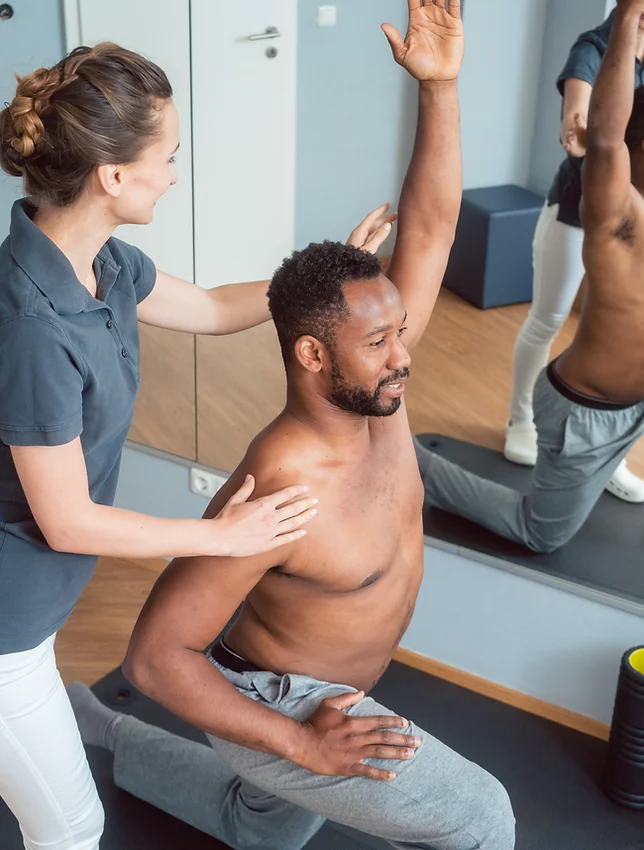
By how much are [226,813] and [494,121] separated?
1.81 metres

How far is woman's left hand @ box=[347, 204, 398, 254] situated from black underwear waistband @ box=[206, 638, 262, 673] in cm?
73

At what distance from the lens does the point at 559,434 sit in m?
2.64

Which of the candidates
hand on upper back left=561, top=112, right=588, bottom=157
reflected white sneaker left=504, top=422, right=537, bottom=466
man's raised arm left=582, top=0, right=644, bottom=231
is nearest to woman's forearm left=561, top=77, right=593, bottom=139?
hand on upper back left=561, top=112, right=588, bottom=157

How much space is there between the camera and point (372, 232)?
181cm

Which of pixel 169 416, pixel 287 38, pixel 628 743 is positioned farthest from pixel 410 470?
pixel 169 416

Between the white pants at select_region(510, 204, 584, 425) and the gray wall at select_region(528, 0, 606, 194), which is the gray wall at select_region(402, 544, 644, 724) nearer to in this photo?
the white pants at select_region(510, 204, 584, 425)

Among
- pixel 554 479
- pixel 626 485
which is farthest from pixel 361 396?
pixel 626 485

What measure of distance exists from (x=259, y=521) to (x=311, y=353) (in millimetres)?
256

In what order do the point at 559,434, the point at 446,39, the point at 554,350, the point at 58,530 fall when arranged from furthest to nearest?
the point at 554,350 → the point at 559,434 → the point at 446,39 → the point at 58,530

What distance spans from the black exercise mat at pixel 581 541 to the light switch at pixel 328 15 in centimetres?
122

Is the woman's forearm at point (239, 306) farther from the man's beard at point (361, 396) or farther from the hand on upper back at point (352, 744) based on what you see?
the hand on upper back at point (352, 744)

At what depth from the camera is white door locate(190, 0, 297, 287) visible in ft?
9.05

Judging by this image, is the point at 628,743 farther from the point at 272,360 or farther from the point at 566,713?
the point at 272,360

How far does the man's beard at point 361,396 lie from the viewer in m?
1.53
